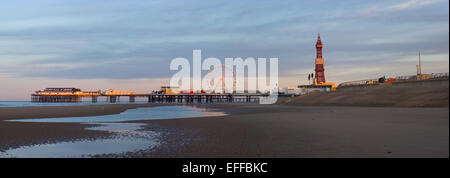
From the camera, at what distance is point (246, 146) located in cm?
848

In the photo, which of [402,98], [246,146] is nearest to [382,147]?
[246,146]

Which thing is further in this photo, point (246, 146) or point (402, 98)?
point (402, 98)
